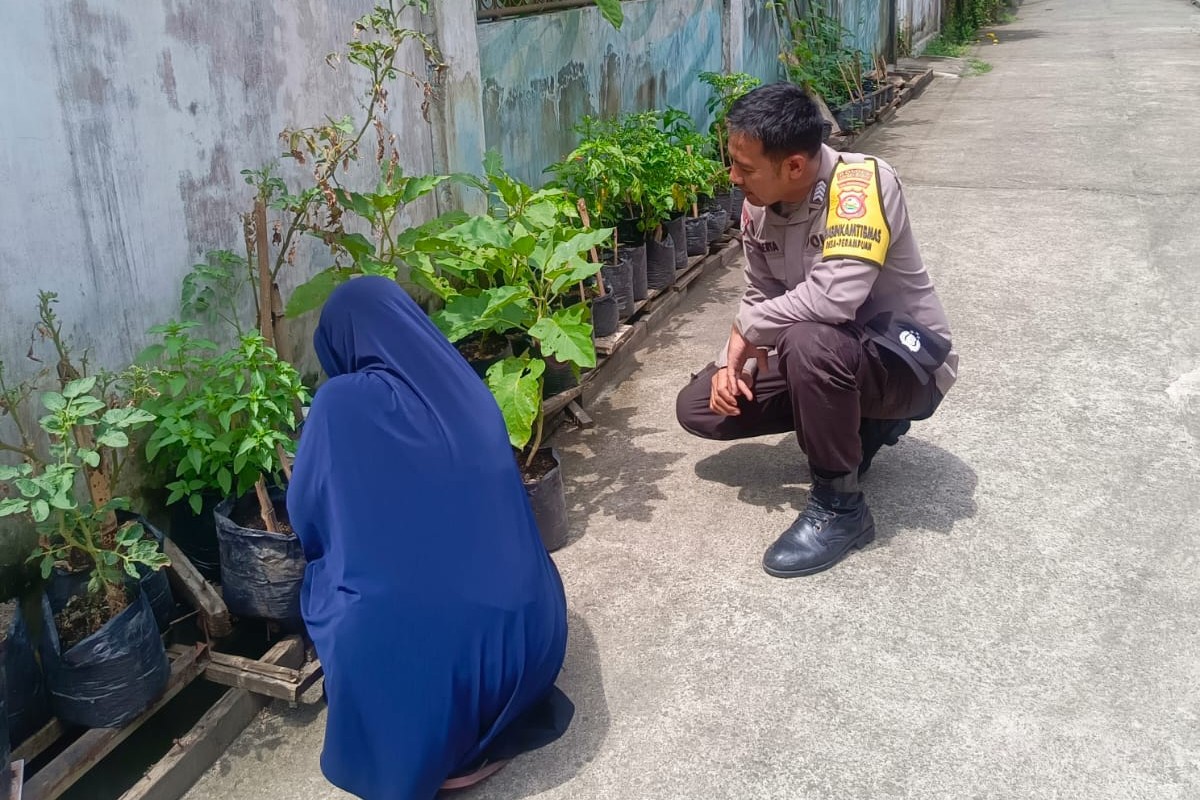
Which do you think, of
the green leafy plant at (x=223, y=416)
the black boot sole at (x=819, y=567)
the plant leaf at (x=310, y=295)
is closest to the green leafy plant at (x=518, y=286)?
the plant leaf at (x=310, y=295)

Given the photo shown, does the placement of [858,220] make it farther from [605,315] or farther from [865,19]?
[865,19]

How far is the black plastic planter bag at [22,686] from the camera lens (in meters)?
2.55

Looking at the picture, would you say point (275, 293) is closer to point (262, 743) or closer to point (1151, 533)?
point (262, 743)

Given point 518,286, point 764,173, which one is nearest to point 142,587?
point 518,286

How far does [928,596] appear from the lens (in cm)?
326

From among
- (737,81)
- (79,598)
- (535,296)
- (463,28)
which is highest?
(463,28)

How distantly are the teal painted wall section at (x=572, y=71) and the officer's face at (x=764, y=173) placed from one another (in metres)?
2.15

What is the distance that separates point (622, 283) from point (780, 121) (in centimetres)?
203

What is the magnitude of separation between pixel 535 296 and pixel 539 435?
50 centimetres

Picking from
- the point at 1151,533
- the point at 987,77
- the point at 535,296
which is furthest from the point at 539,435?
the point at 987,77

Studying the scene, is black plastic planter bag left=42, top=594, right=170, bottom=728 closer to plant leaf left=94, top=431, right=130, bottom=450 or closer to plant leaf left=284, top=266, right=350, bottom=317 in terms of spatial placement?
plant leaf left=94, top=431, right=130, bottom=450

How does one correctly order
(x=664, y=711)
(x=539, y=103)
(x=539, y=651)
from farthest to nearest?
(x=539, y=103) < (x=664, y=711) < (x=539, y=651)

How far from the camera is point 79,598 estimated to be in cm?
273

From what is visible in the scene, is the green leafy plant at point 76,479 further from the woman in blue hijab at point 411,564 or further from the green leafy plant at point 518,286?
the green leafy plant at point 518,286
